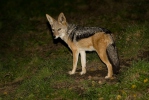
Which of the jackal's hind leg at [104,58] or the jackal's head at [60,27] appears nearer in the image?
the jackal's hind leg at [104,58]

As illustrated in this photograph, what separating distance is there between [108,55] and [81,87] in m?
1.29

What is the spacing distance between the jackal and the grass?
0.47 meters

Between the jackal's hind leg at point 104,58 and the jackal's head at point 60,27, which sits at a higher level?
the jackal's head at point 60,27

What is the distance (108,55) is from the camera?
340 inches

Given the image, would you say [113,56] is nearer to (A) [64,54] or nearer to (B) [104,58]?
(B) [104,58]

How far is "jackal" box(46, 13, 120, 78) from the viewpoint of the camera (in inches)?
339

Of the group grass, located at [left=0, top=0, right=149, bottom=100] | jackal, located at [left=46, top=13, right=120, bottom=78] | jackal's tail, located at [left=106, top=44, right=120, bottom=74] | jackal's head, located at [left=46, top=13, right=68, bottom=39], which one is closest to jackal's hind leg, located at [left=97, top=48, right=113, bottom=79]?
jackal, located at [left=46, top=13, right=120, bottom=78]

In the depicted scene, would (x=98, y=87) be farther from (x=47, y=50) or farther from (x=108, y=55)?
(x=47, y=50)

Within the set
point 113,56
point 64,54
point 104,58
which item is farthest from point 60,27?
point 64,54

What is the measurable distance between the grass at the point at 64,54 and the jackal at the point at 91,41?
0.47 m

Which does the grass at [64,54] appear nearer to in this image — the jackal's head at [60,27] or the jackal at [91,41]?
the jackal at [91,41]

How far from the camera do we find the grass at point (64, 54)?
26.3 feet

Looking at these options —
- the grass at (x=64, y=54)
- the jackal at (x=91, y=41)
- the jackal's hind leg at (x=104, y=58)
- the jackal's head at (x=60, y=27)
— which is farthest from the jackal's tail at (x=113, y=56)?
the jackal's head at (x=60, y=27)

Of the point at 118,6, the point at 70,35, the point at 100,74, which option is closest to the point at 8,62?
the point at 70,35
